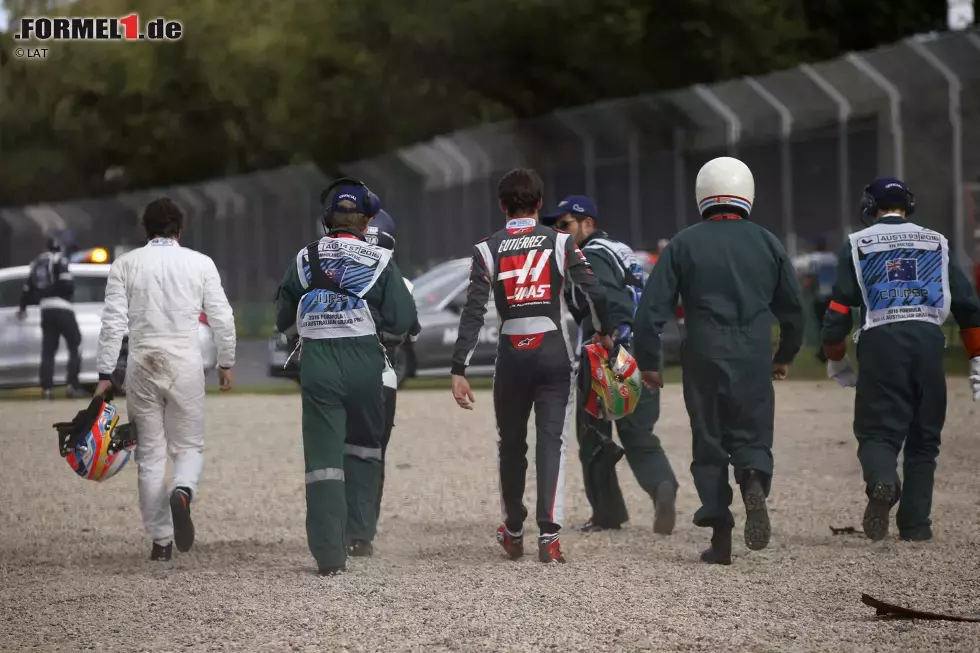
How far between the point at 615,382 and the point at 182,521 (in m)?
2.02

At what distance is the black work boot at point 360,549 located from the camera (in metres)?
8.03

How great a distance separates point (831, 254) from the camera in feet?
74.3

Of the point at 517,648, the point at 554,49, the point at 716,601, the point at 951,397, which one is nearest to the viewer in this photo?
the point at 517,648

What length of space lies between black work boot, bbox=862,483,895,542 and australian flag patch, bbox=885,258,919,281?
3.09 ft

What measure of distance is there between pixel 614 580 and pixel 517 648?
4.75ft

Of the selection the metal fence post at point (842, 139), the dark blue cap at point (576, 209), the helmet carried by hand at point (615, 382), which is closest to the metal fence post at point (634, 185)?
the metal fence post at point (842, 139)

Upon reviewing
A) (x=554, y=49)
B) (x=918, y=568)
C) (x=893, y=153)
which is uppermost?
A: (x=554, y=49)

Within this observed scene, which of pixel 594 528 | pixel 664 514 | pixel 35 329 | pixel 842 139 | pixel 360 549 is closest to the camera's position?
pixel 360 549

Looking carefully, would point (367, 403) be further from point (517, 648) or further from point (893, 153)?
point (893, 153)

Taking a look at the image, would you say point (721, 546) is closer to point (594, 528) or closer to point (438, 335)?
point (594, 528)

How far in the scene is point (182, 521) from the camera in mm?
7965

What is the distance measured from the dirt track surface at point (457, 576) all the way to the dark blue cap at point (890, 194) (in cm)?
155

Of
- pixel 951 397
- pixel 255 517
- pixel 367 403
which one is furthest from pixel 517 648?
pixel 951 397

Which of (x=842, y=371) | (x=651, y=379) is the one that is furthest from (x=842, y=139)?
(x=651, y=379)
